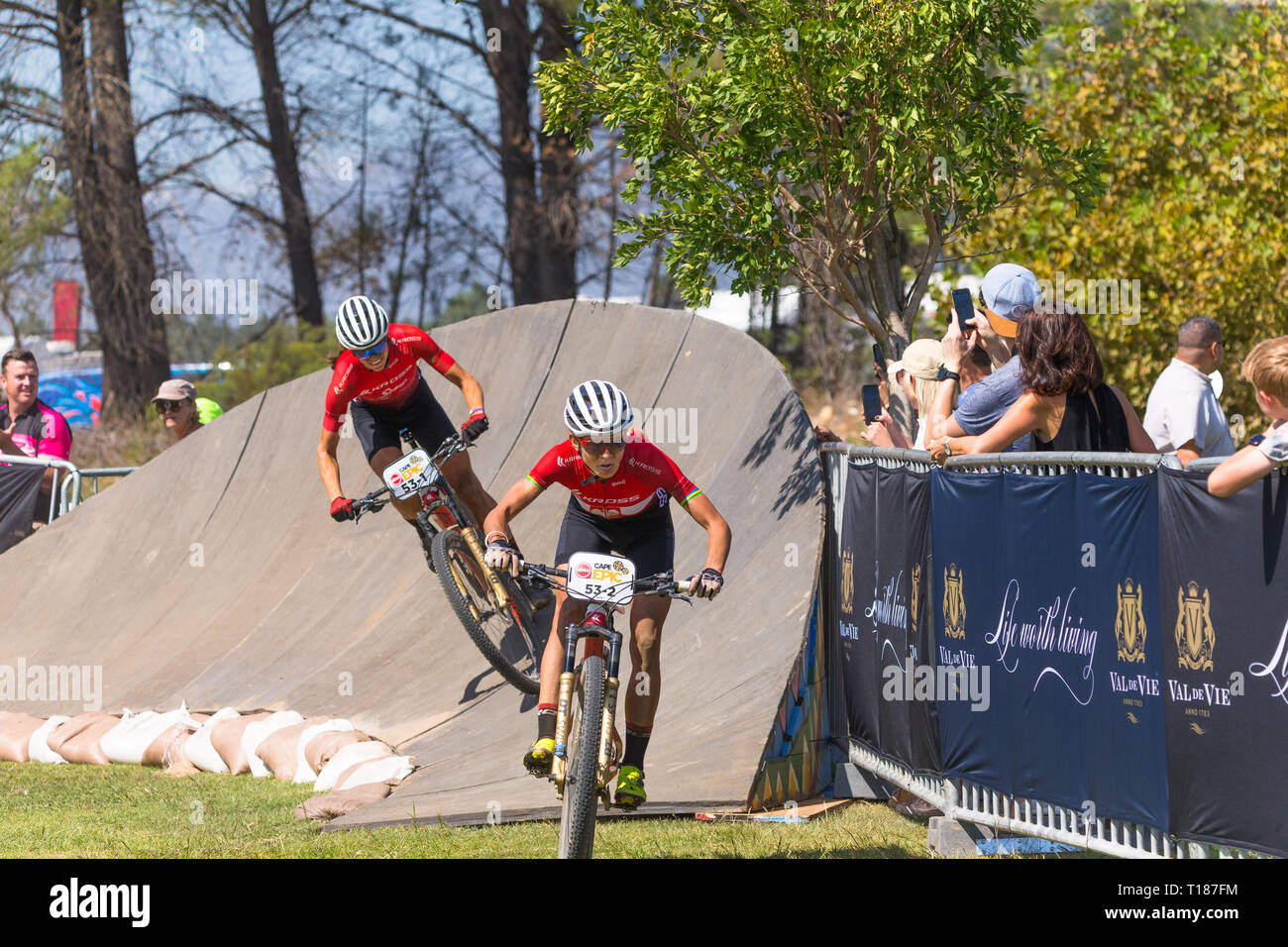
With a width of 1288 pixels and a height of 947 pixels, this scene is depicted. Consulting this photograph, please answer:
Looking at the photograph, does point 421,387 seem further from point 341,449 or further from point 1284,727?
point 1284,727

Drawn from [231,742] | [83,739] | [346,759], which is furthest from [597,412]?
[83,739]

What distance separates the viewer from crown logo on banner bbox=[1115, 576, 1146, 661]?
222 inches

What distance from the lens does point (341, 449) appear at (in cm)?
1462

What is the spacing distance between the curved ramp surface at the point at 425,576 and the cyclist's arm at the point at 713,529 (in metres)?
1.66

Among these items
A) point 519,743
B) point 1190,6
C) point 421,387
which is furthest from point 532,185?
point 519,743

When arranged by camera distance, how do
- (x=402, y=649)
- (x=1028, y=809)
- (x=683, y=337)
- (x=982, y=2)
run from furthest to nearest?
(x=683, y=337)
(x=402, y=649)
(x=982, y=2)
(x=1028, y=809)

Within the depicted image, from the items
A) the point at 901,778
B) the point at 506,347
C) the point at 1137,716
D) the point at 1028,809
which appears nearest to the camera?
the point at 1137,716

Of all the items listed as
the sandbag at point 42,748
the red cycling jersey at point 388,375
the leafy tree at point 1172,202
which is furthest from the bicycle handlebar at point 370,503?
the leafy tree at point 1172,202

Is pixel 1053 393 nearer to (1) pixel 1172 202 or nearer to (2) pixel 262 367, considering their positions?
(1) pixel 1172 202

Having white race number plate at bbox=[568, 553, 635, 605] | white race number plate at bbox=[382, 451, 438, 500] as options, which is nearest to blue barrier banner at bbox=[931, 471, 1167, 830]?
white race number plate at bbox=[568, 553, 635, 605]

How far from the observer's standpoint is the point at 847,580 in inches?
336

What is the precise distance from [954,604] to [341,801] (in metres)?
3.55

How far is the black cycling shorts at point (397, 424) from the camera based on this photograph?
998cm

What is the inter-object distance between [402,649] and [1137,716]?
6612 millimetres
